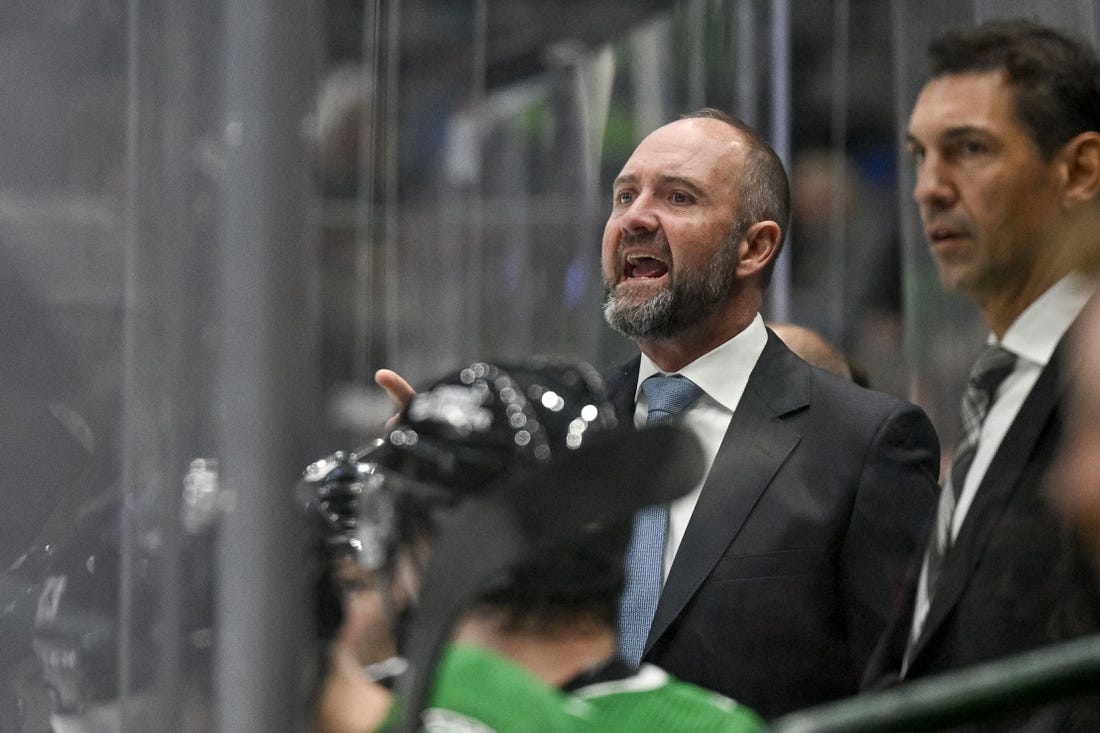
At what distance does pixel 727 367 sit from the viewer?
169 centimetres

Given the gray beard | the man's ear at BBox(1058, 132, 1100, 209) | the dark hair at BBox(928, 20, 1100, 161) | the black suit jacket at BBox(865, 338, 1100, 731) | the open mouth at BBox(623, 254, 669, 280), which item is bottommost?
the black suit jacket at BBox(865, 338, 1100, 731)

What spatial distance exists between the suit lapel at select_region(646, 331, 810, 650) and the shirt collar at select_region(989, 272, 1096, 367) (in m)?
0.39

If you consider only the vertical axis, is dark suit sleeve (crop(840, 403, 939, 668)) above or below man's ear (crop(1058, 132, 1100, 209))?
below

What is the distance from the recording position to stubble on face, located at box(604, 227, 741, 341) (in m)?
1.71

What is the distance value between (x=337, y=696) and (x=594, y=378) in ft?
0.89

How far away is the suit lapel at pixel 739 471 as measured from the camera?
60.1 inches

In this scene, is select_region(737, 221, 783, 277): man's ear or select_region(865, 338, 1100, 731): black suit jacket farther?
select_region(737, 221, 783, 277): man's ear

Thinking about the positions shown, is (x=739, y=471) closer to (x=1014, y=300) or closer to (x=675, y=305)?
(x=675, y=305)

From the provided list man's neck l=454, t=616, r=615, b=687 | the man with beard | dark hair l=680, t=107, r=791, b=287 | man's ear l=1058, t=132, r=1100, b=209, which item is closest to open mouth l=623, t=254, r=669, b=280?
the man with beard

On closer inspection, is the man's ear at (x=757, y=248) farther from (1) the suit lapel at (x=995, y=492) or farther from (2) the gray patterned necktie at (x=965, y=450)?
(1) the suit lapel at (x=995, y=492)

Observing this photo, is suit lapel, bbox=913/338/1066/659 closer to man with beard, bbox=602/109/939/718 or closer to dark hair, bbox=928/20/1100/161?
man with beard, bbox=602/109/939/718

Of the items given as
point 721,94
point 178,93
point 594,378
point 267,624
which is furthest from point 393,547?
point 721,94

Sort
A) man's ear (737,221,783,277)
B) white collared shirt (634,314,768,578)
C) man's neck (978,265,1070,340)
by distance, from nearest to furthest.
A: man's neck (978,265,1070,340), white collared shirt (634,314,768,578), man's ear (737,221,783,277)

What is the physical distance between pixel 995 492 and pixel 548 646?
1.37 ft
